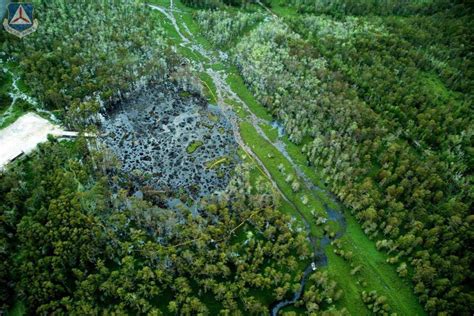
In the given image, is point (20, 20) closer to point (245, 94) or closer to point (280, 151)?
point (245, 94)

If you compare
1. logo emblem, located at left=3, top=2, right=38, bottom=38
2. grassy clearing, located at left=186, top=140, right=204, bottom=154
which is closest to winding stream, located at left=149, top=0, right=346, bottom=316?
grassy clearing, located at left=186, top=140, right=204, bottom=154

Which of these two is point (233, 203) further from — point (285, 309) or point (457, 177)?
point (457, 177)

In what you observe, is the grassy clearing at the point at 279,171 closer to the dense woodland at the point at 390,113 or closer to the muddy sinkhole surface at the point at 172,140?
the muddy sinkhole surface at the point at 172,140

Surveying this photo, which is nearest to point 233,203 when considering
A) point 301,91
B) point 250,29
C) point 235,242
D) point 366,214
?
point 235,242

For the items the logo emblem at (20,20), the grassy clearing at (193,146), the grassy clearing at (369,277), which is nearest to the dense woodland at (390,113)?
the grassy clearing at (369,277)

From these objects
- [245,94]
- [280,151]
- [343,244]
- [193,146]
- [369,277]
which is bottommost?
[369,277]

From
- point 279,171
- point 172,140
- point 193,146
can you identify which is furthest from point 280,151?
point 172,140
